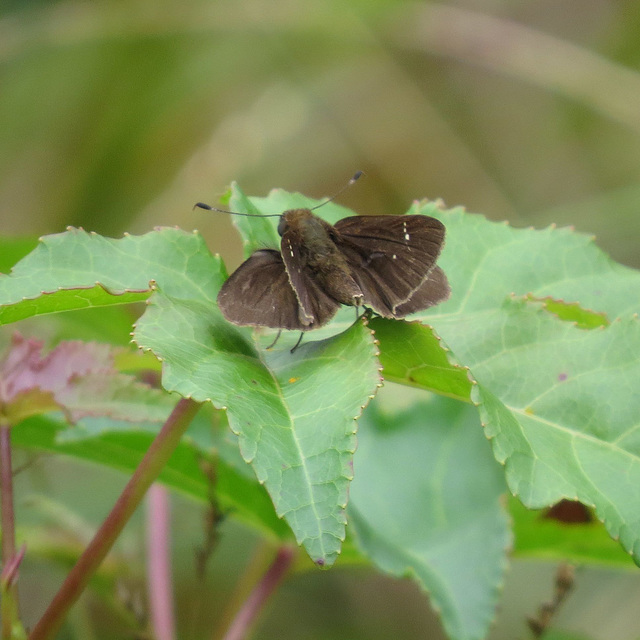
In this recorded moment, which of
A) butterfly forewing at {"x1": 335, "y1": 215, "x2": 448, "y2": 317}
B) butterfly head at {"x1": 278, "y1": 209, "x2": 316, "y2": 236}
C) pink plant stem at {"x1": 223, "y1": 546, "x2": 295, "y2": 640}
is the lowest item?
pink plant stem at {"x1": 223, "y1": 546, "x2": 295, "y2": 640}

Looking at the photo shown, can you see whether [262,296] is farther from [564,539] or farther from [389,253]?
[564,539]

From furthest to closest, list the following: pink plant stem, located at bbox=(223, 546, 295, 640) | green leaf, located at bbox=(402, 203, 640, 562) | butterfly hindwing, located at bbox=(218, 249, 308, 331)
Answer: pink plant stem, located at bbox=(223, 546, 295, 640), butterfly hindwing, located at bbox=(218, 249, 308, 331), green leaf, located at bbox=(402, 203, 640, 562)

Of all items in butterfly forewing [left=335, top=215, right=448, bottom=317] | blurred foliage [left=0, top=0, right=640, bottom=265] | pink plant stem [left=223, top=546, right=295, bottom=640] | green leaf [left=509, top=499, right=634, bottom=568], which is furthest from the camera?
blurred foliage [left=0, top=0, right=640, bottom=265]

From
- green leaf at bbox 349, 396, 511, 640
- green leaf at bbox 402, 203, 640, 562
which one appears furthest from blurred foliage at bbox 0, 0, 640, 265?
green leaf at bbox 402, 203, 640, 562

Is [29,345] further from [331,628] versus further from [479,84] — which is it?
[479,84]

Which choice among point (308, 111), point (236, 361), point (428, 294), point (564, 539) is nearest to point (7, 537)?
point (236, 361)

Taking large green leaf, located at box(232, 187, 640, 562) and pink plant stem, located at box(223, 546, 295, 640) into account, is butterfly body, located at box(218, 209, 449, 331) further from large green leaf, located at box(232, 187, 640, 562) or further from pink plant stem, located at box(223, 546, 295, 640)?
pink plant stem, located at box(223, 546, 295, 640)

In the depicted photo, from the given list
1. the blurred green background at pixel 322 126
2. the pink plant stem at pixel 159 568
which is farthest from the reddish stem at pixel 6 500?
the blurred green background at pixel 322 126
